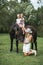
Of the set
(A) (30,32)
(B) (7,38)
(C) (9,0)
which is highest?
(C) (9,0)

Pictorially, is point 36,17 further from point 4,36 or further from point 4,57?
point 4,57

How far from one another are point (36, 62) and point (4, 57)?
2.92ft

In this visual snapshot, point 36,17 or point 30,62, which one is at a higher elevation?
point 36,17

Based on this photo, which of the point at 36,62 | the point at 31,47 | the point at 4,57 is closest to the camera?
the point at 36,62

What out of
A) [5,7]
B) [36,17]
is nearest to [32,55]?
[36,17]

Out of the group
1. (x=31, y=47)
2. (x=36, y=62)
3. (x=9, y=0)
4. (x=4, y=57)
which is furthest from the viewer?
(x=9, y=0)

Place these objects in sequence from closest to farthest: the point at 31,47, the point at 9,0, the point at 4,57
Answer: the point at 4,57
the point at 31,47
the point at 9,0

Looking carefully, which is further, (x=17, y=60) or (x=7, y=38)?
(x=7, y=38)

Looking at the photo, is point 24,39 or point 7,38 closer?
point 24,39

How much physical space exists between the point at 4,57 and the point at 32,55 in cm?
67

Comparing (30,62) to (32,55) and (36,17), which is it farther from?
(36,17)

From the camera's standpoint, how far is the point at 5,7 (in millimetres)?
8742

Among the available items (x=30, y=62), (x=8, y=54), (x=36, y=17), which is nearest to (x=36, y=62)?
(x=30, y=62)

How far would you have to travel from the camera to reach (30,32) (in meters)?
6.04
